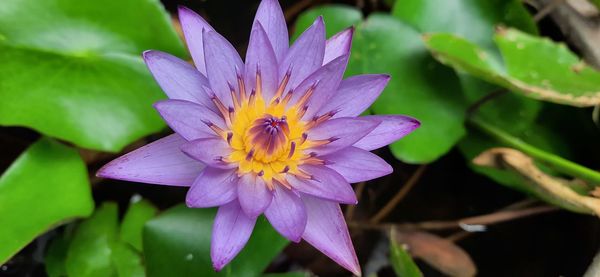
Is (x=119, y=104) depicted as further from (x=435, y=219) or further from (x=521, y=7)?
(x=521, y=7)

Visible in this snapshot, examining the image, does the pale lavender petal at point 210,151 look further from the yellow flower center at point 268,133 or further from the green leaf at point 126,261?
the green leaf at point 126,261

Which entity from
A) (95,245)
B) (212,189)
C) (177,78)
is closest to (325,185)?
(212,189)

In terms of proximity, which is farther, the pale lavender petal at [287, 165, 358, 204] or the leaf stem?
the leaf stem

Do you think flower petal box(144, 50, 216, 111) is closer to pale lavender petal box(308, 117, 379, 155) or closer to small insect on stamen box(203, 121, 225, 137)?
small insect on stamen box(203, 121, 225, 137)

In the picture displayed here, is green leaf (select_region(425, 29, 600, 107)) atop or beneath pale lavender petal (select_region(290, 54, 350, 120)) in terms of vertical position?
beneath

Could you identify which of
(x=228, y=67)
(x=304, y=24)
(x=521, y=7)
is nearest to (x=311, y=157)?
(x=228, y=67)

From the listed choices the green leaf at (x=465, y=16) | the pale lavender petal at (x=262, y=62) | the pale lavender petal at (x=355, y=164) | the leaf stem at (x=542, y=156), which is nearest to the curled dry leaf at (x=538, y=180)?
the leaf stem at (x=542, y=156)

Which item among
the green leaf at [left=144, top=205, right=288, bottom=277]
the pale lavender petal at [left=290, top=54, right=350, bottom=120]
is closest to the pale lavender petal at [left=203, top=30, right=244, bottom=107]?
the pale lavender petal at [left=290, top=54, right=350, bottom=120]
